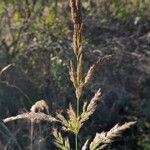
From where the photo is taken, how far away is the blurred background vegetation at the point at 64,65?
467 centimetres

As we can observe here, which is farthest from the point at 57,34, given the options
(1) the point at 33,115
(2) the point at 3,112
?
(1) the point at 33,115

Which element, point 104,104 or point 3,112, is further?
point 104,104

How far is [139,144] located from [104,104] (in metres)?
0.52

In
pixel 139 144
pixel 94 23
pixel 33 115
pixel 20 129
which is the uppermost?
pixel 33 115

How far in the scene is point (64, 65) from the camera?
4691 millimetres

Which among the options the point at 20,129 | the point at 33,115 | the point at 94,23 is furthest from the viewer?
the point at 94,23

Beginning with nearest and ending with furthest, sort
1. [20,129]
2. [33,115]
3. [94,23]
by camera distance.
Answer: [33,115]
[20,129]
[94,23]

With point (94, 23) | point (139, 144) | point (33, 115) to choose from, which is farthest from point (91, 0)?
point (33, 115)

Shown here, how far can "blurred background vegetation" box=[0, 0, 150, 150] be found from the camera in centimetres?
467

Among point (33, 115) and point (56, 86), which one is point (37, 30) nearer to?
point (56, 86)

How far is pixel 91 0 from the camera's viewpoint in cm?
567

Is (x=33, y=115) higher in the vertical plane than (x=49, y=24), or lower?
higher

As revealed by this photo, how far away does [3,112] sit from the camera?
447 centimetres

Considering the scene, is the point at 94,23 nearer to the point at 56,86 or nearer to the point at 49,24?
the point at 49,24
